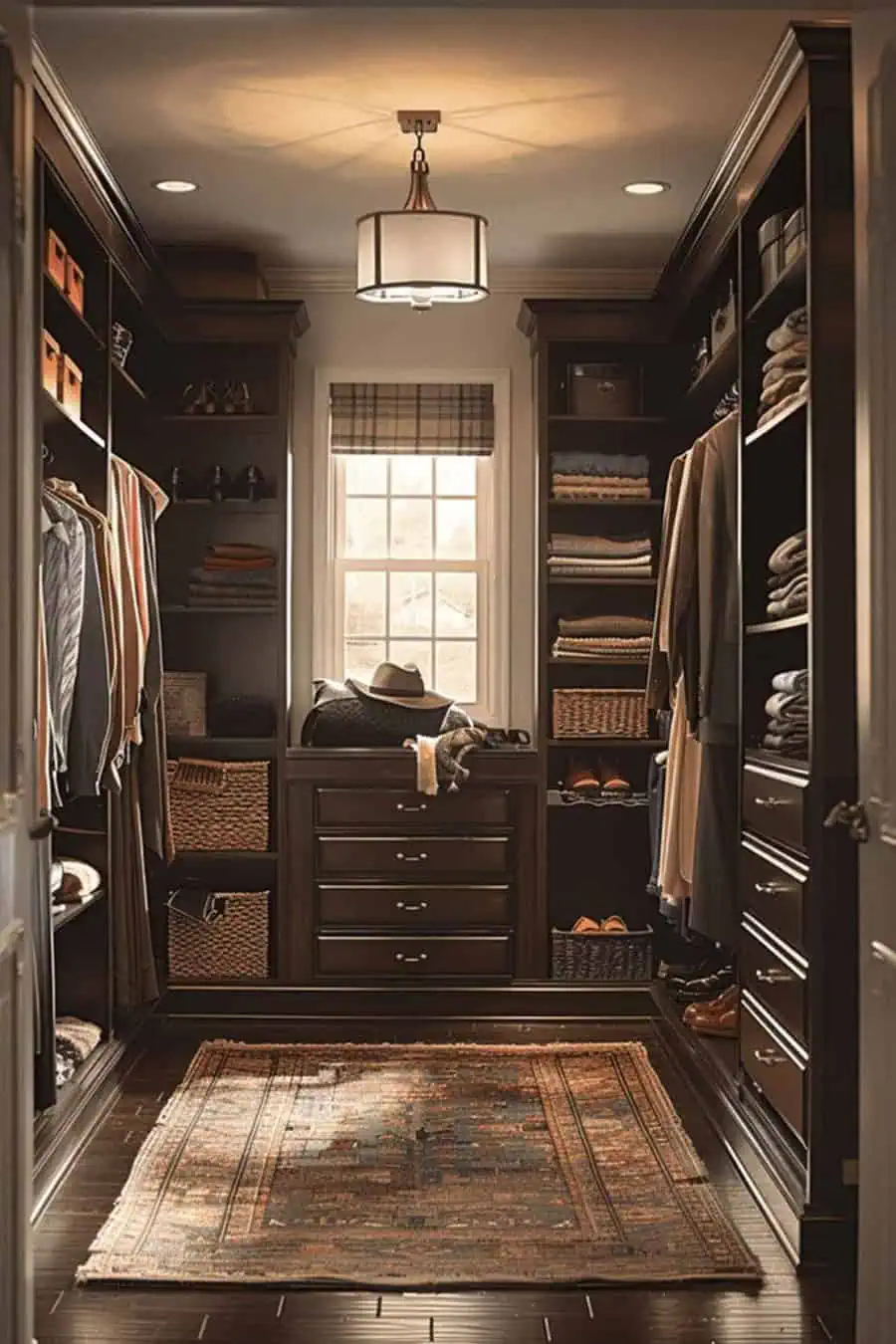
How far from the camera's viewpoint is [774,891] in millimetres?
4051

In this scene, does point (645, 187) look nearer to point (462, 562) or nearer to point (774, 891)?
point (462, 562)

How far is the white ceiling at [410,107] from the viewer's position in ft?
13.8

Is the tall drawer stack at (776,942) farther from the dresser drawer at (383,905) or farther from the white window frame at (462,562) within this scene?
the white window frame at (462,562)

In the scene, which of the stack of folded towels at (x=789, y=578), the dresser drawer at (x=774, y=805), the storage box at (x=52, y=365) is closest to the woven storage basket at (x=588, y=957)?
the dresser drawer at (x=774, y=805)

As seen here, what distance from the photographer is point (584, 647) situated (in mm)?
6426

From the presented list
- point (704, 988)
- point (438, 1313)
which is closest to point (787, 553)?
point (438, 1313)

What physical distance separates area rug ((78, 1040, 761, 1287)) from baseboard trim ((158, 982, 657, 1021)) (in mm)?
592

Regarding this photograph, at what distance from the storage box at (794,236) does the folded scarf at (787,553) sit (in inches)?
25.9

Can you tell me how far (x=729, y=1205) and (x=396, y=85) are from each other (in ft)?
9.94

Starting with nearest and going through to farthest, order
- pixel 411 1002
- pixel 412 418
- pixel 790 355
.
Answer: pixel 790 355 < pixel 411 1002 < pixel 412 418

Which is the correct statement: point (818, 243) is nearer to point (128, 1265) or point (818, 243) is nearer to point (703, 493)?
point (703, 493)

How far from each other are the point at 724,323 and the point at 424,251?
3.70 ft

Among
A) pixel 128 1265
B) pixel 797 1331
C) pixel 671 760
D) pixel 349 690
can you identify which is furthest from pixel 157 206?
pixel 797 1331

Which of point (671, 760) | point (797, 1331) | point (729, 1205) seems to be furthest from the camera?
point (671, 760)
